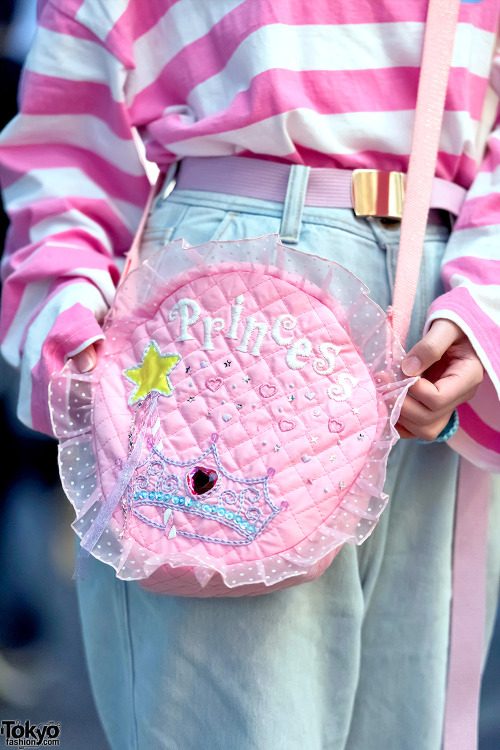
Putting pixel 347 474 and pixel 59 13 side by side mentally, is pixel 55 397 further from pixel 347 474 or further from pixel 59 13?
pixel 59 13

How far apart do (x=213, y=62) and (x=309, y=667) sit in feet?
2.19

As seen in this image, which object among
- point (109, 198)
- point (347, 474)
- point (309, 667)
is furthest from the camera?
point (109, 198)

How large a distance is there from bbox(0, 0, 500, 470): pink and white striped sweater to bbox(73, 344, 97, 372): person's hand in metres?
0.01

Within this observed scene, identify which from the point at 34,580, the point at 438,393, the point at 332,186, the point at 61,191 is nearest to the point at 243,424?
the point at 438,393

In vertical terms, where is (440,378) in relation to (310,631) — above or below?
above

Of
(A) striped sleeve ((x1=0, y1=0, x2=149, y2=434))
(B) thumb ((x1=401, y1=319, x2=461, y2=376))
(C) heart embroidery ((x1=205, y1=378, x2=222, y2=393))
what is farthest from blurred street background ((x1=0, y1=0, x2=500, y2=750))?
(B) thumb ((x1=401, y1=319, x2=461, y2=376))

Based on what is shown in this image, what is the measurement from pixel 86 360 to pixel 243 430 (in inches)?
8.1

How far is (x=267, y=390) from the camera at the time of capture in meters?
0.61

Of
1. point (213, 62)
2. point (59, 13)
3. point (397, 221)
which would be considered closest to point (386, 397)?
point (397, 221)

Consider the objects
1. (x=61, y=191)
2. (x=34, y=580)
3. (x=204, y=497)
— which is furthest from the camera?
(x=34, y=580)

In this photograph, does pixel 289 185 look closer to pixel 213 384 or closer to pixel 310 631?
pixel 213 384

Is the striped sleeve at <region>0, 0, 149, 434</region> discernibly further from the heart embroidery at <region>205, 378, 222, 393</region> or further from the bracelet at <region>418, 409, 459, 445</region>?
the bracelet at <region>418, 409, 459, 445</region>

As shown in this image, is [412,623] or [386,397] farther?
[412,623]

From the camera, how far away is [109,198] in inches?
34.6
